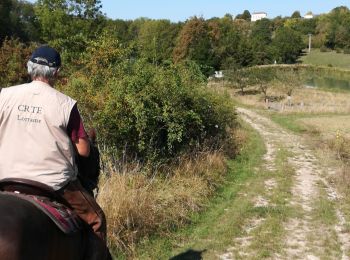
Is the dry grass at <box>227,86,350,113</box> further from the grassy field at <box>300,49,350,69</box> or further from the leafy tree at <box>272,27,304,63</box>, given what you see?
the grassy field at <box>300,49,350,69</box>

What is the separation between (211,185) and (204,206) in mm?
1376

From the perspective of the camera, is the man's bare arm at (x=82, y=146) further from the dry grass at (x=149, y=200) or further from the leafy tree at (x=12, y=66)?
the leafy tree at (x=12, y=66)

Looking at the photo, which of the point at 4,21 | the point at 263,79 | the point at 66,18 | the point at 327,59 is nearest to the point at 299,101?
the point at 263,79

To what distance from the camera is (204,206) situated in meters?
8.93

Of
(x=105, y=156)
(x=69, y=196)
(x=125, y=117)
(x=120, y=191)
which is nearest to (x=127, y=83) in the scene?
(x=125, y=117)

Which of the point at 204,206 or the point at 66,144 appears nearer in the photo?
the point at 66,144

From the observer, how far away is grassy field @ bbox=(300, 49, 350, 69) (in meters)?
108

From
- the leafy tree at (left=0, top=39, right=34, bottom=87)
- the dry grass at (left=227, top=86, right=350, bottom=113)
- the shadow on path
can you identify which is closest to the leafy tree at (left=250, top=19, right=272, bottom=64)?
the dry grass at (left=227, top=86, right=350, bottom=113)

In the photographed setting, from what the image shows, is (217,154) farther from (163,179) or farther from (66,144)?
(66,144)

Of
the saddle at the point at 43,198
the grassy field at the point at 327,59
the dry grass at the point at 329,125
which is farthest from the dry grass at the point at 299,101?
the grassy field at the point at 327,59

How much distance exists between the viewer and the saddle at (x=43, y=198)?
A: 341 cm

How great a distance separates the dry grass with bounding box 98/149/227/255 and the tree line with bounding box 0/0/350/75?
3475 mm

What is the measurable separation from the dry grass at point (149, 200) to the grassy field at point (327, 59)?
101915 mm

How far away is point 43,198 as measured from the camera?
11.7ft
